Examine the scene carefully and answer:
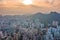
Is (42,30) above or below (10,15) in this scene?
below

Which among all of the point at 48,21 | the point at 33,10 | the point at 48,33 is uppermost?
the point at 33,10

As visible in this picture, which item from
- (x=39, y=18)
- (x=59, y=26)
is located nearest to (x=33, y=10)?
(x=39, y=18)

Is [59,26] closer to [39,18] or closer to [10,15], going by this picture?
[39,18]

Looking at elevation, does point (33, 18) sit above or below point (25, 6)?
below

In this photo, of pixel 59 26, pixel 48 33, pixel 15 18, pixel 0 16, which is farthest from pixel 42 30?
pixel 0 16

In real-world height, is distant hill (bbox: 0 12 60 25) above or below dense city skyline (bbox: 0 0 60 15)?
below

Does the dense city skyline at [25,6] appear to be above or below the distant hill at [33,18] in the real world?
above

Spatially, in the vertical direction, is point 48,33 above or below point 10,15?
below

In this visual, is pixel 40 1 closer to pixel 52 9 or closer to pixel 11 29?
pixel 52 9
